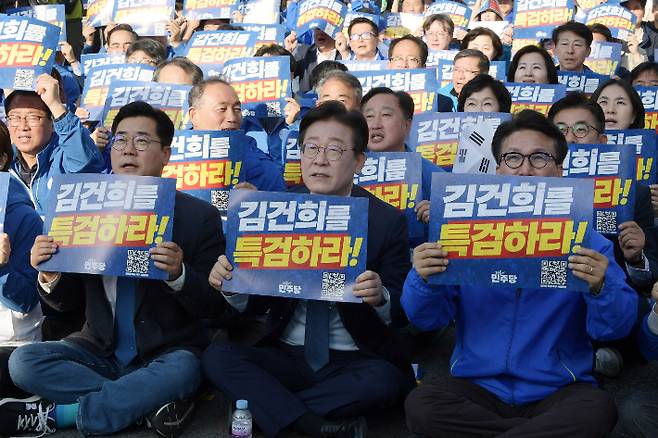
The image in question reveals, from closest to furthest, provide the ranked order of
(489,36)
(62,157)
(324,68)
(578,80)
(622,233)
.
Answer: (622,233)
(62,157)
(578,80)
(324,68)
(489,36)

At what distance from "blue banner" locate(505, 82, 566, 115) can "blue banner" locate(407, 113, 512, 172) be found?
1008mm

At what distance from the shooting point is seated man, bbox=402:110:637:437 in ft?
12.6

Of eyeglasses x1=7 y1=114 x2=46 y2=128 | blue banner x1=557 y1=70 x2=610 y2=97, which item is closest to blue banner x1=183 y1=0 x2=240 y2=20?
blue banner x1=557 y1=70 x2=610 y2=97

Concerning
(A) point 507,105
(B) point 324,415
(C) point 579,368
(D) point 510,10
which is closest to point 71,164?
(B) point 324,415

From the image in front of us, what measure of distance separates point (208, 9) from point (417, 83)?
3823 mm

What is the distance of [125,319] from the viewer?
184 inches

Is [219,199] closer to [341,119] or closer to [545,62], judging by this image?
[341,119]

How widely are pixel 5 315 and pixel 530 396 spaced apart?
267 centimetres

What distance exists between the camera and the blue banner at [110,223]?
14.4 feet

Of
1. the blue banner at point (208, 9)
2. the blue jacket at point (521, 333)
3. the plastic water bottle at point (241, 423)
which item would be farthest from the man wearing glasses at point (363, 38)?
the plastic water bottle at point (241, 423)

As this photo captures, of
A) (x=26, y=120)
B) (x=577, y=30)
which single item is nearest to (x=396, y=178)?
(x=26, y=120)

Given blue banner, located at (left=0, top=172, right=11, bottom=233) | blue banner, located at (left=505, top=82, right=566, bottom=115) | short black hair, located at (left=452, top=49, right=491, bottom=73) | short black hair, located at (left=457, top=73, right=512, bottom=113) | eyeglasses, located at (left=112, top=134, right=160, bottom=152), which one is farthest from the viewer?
short black hair, located at (left=452, top=49, right=491, bottom=73)

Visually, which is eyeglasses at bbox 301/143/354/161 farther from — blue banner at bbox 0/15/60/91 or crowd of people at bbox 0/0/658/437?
blue banner at bbox 0/15/60/91

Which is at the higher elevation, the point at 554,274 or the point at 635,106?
the point at 635,106
